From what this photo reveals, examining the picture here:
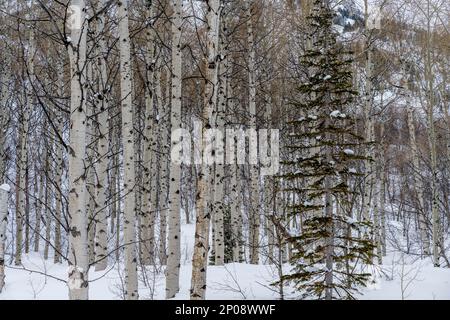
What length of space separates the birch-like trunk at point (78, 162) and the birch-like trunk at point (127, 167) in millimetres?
2398

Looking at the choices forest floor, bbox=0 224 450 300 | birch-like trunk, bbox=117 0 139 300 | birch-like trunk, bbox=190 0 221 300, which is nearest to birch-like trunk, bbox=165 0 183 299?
forest floor, bbox=0 224 450 300

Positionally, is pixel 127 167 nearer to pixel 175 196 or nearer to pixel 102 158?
pixel 175 196

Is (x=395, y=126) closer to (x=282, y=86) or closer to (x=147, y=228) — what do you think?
(x=282, y=86)

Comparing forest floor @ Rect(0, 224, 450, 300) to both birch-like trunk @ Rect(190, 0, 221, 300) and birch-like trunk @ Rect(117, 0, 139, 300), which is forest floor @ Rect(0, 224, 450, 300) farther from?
birch-like trunk @ Rect(190, 0, 221, 300)

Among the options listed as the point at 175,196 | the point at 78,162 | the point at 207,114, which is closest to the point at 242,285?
Result: the point at 175,196

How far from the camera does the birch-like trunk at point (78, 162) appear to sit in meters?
3.36

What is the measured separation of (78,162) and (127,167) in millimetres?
2763

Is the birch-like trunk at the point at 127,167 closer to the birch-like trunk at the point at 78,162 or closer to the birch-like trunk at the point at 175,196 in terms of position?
the birch-like trunk at the point at 175,196

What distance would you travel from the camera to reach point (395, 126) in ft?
108

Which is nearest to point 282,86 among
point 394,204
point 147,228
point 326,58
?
point 147,228

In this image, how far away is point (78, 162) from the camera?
3441mm

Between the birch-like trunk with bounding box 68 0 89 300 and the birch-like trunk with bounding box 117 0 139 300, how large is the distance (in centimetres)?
240

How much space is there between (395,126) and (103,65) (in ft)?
97.5

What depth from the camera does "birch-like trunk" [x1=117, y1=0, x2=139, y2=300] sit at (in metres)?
6.01
